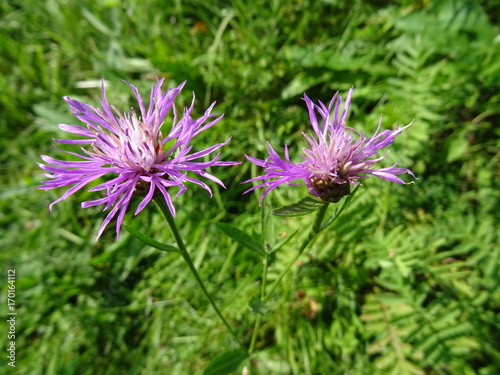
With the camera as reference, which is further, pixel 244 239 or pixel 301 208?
pixel 244 239

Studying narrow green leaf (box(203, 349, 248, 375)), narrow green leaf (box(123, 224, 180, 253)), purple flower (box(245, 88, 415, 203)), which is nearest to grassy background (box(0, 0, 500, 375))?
narrow green leaf (box(203, 349, 248, 375))

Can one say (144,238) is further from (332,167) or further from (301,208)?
(332,167)

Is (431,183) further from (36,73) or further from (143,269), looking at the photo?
(36,73)

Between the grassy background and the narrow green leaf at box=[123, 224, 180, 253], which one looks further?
the grassy background

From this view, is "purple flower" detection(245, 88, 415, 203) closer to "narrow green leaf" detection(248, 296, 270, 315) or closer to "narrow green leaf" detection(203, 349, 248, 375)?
"narrow green leaf" detection(248, 296, 270, 315)

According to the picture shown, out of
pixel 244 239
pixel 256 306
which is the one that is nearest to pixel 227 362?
pixel 256 306

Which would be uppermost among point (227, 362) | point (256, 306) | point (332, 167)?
point (332, 167)
